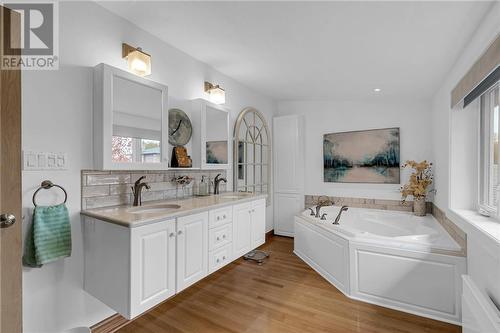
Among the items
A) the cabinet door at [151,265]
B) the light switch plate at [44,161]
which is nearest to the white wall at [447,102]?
the cabinet door at [151,265]

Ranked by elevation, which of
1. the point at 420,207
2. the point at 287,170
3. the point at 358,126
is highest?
the point at 358,126

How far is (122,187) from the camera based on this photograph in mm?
2053

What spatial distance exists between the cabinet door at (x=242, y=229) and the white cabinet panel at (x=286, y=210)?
171 centimetres

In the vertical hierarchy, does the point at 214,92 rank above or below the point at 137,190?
above

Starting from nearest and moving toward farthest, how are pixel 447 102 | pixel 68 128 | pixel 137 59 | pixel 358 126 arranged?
pixel 68 128, pixel 137 59, pixel 447 102, pixel 358 126

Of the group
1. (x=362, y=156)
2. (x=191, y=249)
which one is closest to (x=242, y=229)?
(x=191, y=249)

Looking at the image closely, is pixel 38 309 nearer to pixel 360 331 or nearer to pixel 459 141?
pixel 360 331

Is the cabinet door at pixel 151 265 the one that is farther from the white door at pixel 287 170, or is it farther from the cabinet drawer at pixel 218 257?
the white door at pixel 287 170

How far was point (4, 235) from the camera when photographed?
1332 millimetres

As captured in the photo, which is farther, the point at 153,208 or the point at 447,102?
the point at 447,102

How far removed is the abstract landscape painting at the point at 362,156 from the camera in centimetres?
370

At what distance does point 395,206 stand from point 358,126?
129 cm

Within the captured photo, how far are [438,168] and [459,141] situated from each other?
0.83 metres

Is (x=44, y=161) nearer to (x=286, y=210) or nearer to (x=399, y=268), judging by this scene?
(x=399, y=268)
